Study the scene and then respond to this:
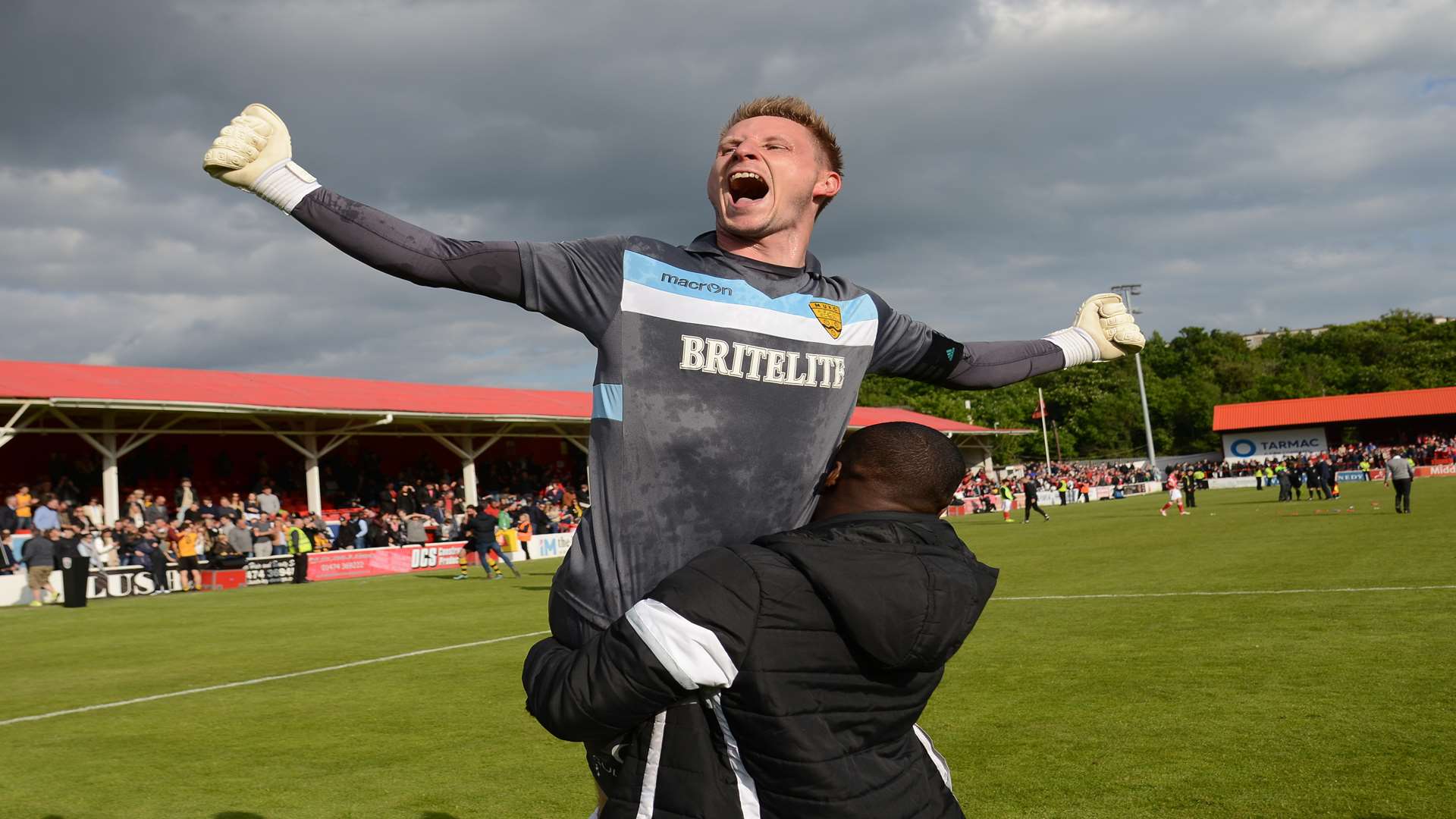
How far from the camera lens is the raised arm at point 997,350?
9.74 feet

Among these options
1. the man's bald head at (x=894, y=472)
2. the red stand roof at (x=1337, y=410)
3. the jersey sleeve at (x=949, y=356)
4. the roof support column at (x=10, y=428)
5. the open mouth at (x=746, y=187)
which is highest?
the roof support column at (x=10, y=428)

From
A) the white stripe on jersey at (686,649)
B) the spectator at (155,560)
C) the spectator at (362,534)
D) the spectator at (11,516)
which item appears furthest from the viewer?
the spectator at (362,534)

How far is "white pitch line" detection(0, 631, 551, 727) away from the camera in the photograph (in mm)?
9086

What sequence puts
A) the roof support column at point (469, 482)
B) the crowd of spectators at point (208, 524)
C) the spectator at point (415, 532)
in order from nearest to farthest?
the crowd of spectators at point (208, 524) → the spectator at point (415, 532) → the roof support column at point (469, 482)

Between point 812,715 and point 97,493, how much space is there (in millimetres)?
33679

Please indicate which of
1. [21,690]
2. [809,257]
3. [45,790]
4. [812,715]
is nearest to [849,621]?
[812,715]

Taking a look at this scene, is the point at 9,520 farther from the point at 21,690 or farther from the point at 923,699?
the point at 923,699

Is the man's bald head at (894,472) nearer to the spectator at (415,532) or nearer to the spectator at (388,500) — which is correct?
the spectator at (415,532)

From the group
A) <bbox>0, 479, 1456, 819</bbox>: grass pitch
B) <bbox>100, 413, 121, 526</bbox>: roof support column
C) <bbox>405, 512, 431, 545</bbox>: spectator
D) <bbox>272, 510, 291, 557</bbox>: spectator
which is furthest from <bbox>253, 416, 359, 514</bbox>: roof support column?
<bbox>0, 479, 1456, 819</bbox>: grass pitch

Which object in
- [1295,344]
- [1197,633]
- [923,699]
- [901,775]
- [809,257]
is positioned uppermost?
[1295,344]

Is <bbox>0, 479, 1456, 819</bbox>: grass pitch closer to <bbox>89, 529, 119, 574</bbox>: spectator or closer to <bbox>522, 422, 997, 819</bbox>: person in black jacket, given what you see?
<bbox>522, 422, 997, 819</bbox>: person in black jacket

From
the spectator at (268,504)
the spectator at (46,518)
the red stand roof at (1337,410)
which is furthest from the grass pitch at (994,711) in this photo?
the red stand roof at (1337,410)

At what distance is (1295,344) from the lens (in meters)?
108

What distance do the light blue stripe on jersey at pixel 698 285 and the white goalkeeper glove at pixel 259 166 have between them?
2.32 ft
